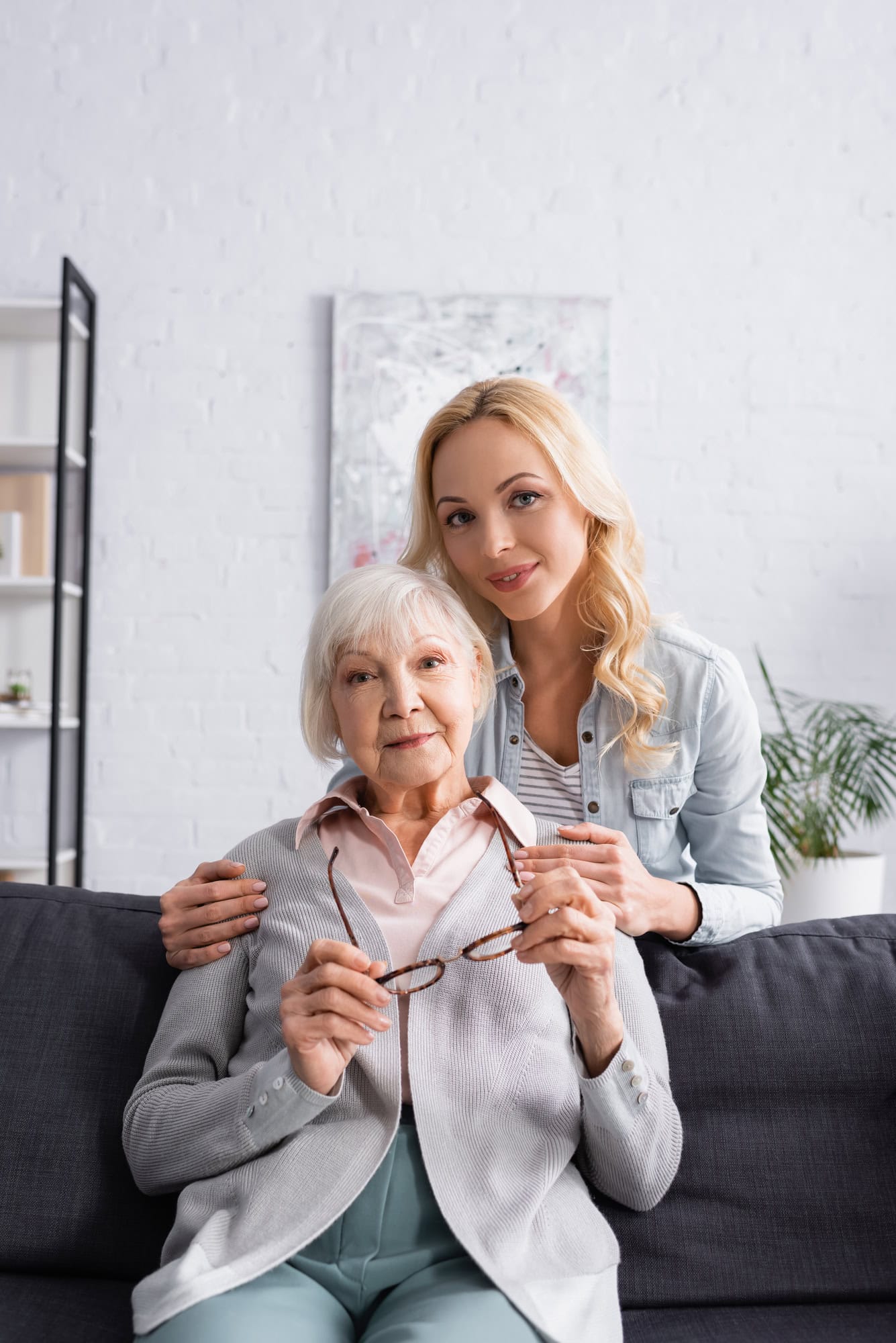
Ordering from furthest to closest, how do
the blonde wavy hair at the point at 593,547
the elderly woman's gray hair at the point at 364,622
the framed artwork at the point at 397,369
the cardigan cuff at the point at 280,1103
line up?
1. the framed artwork at the point at 397,369
2. the blonde wavy hair at the point at 593,547
3. the elderly woman's gray hair at the point at 364,622
4. the cardigan cuff at the point at 280,1103

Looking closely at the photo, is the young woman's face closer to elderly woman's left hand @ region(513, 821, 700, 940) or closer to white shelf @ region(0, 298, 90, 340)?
elderly woman's left hand @ region(513, 821, 700, 940)

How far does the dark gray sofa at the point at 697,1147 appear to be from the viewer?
1.30m

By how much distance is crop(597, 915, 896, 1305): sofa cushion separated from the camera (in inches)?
51.6

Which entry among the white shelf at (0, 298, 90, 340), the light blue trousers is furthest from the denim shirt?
the white shelf at (0, 298, 90, 340)

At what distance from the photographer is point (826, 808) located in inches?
123

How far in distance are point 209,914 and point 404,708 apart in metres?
0.34

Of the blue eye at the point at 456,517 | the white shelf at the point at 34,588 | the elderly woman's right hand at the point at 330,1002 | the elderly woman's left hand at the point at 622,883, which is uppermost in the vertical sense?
the blue eye at the point at 456,517

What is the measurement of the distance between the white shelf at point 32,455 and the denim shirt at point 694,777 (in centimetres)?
193

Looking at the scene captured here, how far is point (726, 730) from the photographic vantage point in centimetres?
169

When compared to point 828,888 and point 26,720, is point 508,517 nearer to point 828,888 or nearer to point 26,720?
point 828,888

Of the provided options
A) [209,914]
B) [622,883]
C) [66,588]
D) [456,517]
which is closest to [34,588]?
[66,588]

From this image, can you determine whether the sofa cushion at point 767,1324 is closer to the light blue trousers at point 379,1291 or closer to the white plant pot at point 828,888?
the light blue trousers at point 379,1291

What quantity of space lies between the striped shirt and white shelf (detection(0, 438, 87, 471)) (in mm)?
1964

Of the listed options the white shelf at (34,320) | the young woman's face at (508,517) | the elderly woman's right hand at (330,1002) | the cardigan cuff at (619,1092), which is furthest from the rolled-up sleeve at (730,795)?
the white shelf at (34,320)
